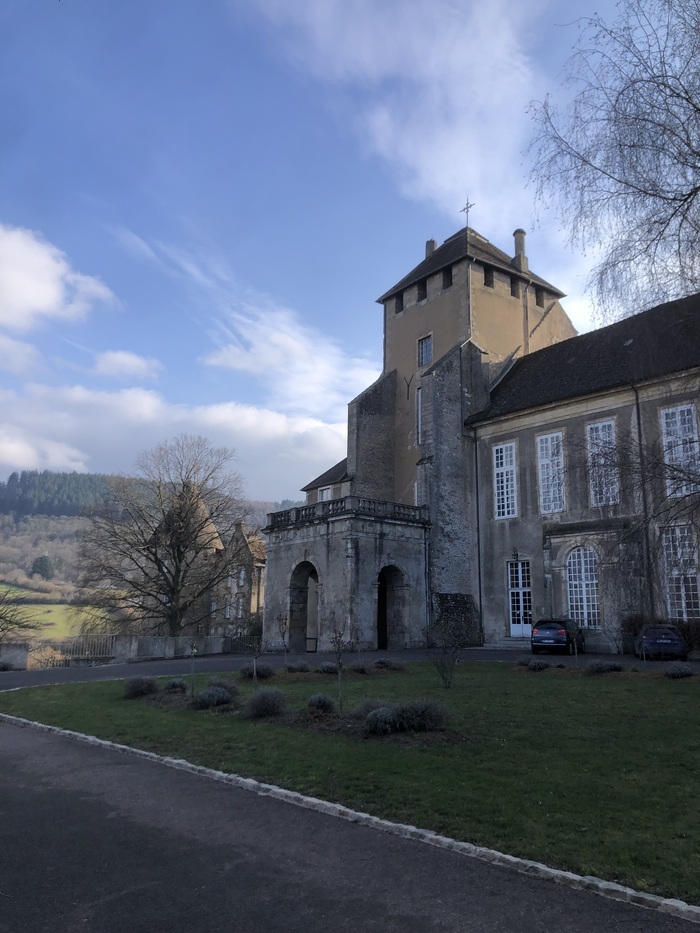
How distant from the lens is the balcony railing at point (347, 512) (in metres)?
30.6

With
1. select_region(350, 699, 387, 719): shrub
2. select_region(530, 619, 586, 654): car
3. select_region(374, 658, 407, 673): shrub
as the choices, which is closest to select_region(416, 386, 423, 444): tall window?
select_region(530, 619, 586, 654): car

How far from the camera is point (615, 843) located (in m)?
5.66

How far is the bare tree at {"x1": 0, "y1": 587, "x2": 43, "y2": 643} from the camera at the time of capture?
3127 cm

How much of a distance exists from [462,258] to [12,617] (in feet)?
96.5

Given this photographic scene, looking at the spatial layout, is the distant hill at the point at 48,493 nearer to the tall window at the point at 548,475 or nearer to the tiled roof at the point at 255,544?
the tiled roof at the point at 255,544

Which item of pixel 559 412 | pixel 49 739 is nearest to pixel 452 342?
pixel 559 412

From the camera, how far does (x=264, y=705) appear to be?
1215 centimetres

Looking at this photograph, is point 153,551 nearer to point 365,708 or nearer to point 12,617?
point 12,617

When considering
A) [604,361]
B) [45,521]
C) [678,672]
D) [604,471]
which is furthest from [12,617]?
[45,521]

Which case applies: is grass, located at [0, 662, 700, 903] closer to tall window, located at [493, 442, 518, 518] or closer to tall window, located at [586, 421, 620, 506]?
tall window, located at [586, 421, 620, 506]

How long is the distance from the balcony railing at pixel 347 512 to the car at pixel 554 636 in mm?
8462

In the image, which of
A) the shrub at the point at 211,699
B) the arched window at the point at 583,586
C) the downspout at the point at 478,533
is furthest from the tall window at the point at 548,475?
the shrub at the point at 211,699

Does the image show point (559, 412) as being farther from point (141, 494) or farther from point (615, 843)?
point (615, 843)

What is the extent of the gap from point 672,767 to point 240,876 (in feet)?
18.2
